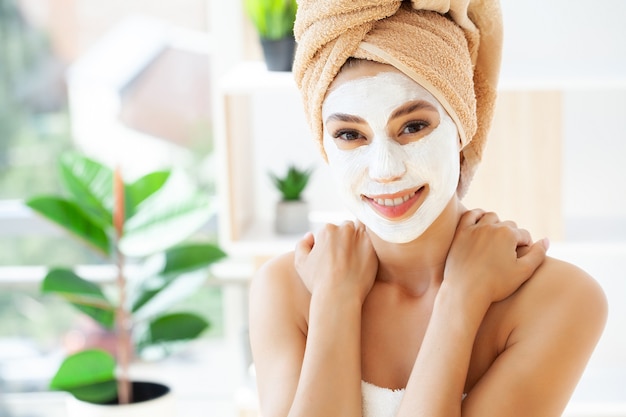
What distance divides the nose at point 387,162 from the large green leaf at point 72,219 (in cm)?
129

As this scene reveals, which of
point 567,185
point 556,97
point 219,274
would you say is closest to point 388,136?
point 556,97

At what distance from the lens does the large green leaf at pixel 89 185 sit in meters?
2.32

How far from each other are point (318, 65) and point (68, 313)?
2.17m

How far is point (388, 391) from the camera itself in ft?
4.08

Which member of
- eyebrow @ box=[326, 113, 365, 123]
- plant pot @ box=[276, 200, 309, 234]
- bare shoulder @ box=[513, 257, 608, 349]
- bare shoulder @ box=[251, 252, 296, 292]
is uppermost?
eyebrow @ box=[326, 113, 365, 123]

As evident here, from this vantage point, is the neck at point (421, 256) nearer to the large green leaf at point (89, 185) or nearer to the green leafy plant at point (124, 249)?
the green leafy plant at point (124, 249)

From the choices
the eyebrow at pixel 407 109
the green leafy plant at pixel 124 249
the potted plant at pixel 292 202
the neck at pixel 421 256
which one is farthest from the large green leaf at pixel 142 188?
the eyebrow at pixel 407 109

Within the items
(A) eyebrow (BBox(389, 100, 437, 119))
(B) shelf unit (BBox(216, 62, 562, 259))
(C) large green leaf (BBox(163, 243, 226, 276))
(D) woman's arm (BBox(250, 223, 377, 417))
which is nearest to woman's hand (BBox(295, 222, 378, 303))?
(D) woman's arm (BBox(250, 223, 377, 417))

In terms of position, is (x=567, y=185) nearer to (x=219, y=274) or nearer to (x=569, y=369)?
(x=219, y=274)

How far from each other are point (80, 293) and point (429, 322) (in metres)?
1.25

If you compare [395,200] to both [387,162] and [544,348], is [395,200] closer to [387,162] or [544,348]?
[387,162]

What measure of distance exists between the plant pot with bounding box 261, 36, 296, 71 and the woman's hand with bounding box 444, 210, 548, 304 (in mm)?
1067

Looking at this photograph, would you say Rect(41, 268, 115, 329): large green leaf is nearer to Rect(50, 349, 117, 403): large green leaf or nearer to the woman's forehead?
Rect(50, 349, 117, 403): large green leaf

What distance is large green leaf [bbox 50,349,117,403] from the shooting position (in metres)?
2.25
